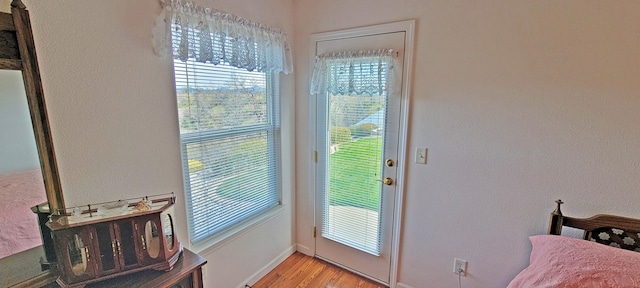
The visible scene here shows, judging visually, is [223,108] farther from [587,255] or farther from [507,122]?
[587,255]

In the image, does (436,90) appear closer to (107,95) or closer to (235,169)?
(235,169)

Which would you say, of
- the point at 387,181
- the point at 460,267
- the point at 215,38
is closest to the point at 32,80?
the point at 215,38

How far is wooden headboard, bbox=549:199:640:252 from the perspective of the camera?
1.33m

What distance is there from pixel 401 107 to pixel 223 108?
1209mm

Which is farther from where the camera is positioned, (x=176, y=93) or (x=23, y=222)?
(x=176, y=93)

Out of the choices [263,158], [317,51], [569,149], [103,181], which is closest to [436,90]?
[569,149]

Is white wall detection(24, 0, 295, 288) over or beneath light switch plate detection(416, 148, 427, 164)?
over

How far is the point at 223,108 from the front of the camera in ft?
5.97

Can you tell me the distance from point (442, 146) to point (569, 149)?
624 millimetres

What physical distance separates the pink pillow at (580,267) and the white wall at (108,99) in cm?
185

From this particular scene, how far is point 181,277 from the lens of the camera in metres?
1.19

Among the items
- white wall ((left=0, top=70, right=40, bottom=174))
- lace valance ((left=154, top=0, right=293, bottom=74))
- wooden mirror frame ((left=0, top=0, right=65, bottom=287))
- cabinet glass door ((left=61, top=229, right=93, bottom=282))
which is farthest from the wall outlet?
white wall ((left=0, top=70, right=40, bottom=174))

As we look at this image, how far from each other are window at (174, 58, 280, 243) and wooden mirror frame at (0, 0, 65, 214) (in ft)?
1.94

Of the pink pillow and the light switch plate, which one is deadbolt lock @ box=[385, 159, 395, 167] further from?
the pink pillow
